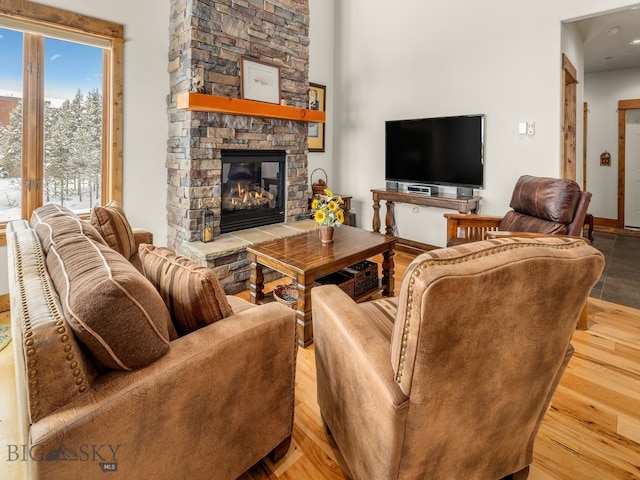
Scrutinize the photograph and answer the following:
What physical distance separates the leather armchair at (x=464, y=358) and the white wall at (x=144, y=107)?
9.49 feet

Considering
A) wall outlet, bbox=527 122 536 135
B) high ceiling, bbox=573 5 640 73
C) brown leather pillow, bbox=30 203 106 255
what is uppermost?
high ceiling, bbox=573 5 640 73

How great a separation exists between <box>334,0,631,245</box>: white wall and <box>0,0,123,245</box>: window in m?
3.01

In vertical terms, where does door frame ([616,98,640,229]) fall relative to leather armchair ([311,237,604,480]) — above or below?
above

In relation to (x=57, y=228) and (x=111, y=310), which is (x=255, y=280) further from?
(x=111, y=310)

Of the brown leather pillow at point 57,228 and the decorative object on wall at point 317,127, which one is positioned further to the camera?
the decorative object on wall at point 317,127

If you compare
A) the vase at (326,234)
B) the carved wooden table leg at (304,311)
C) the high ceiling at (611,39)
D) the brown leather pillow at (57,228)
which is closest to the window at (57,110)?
the brown leather pillow at (57,228)

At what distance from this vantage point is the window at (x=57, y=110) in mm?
2797

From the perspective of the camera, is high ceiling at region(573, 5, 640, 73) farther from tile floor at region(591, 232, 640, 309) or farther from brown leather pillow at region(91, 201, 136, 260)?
brown leather pillow at region(91, 201, 136, 260)

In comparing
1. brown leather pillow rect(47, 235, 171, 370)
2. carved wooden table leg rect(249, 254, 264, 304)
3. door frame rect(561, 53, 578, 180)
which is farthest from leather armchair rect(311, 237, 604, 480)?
door frame rect(561, 53, 578, 180)

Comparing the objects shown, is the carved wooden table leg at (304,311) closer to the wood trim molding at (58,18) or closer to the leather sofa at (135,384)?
the leather sofa at (135,384)

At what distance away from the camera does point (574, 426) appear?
1692mm

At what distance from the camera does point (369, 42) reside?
4.86 metres

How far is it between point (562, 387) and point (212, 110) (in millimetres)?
3187

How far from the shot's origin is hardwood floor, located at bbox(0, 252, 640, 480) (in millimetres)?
1455
